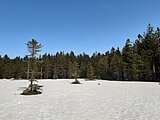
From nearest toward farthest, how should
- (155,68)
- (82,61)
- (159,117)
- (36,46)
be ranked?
(159,117), (36,46), (155,68), (82,61)

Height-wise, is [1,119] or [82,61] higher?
[82,61]

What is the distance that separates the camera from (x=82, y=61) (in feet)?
452

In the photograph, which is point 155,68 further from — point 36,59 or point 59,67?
point 59,67

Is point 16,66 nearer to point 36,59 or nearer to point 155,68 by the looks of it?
point 155,68

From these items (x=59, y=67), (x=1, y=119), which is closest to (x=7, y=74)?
(x=59, y=67)

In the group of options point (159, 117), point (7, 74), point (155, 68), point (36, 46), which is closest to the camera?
point (159, 117)

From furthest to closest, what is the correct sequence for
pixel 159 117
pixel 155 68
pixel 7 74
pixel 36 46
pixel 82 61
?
pixel 82 61 < pixel 7 74 < pixel 155 68 < pixel 36 46 < pixel 159 117

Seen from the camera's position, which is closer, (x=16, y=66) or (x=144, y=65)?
(x=144, y=65)

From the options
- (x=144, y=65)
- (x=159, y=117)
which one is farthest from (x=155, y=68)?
(x=159, y=117)

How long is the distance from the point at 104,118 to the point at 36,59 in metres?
20.9

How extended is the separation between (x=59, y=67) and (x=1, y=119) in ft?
360

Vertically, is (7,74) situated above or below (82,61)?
below

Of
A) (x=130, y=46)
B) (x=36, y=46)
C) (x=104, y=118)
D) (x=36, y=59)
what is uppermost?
(x=130, y=46)

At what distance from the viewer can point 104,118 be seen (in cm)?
1180
